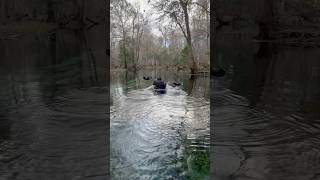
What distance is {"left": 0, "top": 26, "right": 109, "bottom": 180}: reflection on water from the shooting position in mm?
5270

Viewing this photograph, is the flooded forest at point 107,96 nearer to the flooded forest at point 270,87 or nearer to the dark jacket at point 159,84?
the flooded forest at point 270,87

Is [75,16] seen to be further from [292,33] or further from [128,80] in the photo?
[128,80]

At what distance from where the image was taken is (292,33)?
5.15 m

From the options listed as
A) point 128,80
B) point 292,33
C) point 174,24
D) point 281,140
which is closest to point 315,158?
point 281,140

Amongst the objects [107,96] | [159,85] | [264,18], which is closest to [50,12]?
[107,96]

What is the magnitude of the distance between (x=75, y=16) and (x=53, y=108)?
1.41m

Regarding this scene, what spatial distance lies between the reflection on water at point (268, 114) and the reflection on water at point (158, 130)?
0.99 metres

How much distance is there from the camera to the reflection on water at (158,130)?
20.1ft

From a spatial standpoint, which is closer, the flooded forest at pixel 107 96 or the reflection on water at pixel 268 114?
the reflection on water at pixel 268 114

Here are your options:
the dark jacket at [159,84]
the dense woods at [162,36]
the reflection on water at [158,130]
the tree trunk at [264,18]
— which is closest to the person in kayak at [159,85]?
the dark jacket at [159,84]

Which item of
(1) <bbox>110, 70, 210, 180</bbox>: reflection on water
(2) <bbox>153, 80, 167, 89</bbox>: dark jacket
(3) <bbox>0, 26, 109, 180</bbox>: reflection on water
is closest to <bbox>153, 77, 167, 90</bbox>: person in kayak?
(2) <bbox>153, 80, 167, 89</bbox>: dark jacket

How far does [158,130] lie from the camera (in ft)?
26.7

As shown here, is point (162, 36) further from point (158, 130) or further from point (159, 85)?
point (158, 130)

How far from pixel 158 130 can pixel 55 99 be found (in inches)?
117
